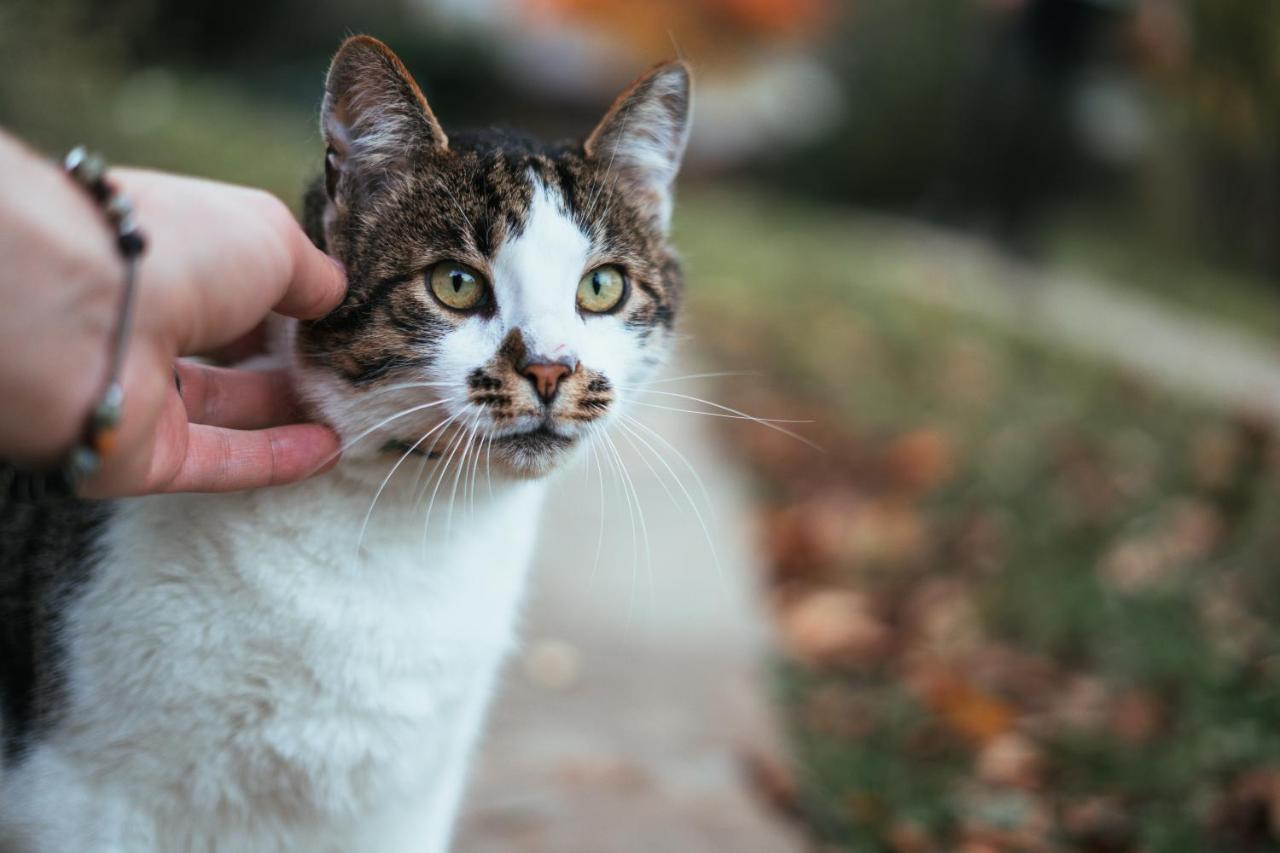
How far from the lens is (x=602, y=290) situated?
1690mm

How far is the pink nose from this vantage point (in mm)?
1461

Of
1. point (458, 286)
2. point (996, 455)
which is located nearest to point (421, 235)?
point (458, 286)

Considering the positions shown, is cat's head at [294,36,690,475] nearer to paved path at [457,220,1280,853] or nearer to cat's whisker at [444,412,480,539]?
cat's whisker at [444,412,480,539]

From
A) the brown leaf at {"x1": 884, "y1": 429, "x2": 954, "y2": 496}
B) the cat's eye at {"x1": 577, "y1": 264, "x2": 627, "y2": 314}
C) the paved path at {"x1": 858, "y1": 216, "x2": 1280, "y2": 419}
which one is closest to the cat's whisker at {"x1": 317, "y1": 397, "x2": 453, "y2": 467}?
the cat's eye at {"x1": 577, "y1": 264, "x2": 627, "y2": 314}

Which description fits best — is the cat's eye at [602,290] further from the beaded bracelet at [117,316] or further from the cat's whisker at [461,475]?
the beaded bracelet at [117,316]

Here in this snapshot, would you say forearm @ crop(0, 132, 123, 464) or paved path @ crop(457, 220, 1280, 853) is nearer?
forearm @ crop(0, 132, 123, 464)

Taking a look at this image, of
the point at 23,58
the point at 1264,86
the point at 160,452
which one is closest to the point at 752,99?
the point at 1264,86

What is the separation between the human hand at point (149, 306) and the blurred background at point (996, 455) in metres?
0.57

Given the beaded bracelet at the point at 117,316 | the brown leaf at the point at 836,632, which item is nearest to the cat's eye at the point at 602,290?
the beaded bracelet at the point at 117,316

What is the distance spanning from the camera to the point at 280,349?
5.50 ft

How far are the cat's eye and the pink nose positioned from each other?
21 cm

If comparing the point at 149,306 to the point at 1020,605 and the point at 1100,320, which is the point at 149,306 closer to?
Result: the point at 1020,605

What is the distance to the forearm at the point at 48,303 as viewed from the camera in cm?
100

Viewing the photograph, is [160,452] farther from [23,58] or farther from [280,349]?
[23,58]
